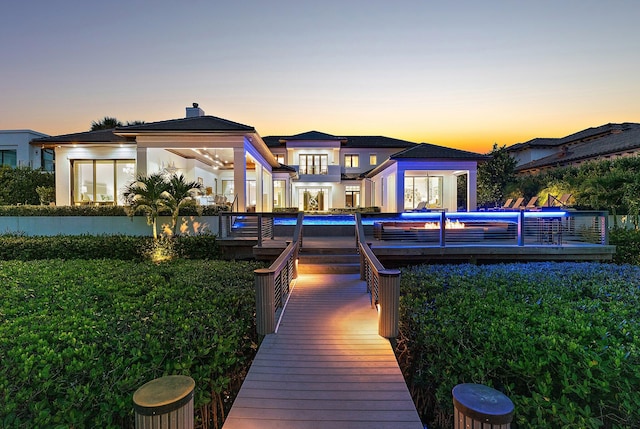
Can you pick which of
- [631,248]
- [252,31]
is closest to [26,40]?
[252,31]

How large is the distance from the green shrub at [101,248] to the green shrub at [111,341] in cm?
314

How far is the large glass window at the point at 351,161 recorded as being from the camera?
1176 inches

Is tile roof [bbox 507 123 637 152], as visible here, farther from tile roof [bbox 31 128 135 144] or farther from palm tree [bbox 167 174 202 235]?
tile roof [bbox 31 128 135 144]

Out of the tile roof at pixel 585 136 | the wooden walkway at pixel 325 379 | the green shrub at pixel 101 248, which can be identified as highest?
the tile roof at pixel 585 136

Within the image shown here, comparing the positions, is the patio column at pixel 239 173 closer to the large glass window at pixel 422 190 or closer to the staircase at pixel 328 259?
the staircase at pixel 328 259

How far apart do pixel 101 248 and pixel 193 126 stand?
5.90 metres

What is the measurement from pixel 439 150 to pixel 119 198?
1814cm

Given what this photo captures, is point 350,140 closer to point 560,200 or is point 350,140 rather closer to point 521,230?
point 560,200

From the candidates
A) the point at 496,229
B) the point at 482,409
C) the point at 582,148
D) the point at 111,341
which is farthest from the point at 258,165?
the point at 582,148

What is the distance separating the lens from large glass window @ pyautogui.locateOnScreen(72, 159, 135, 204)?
1656 centimetres

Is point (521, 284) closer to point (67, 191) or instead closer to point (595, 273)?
point (595, 273)

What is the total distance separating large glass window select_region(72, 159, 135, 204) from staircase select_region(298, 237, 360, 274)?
12080 mm

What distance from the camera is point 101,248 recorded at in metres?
10.8

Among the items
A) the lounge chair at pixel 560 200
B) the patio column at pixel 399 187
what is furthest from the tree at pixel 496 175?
the patio column at pixel 399 187
